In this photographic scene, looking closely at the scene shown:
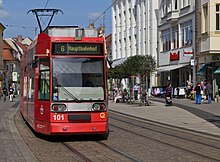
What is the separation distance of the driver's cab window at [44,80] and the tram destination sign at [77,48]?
486 millimetres

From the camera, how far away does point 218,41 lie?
39781mm

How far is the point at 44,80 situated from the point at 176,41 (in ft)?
120

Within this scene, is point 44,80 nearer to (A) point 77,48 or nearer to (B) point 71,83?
(B) point 71,83

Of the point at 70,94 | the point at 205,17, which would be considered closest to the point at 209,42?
the point at 205,17

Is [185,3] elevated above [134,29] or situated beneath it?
elevated above

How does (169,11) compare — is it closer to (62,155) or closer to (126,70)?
(126,70)

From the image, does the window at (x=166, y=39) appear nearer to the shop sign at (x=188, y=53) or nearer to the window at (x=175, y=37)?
the window at (x=175, y=37)

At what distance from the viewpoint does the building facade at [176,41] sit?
46.4 meters

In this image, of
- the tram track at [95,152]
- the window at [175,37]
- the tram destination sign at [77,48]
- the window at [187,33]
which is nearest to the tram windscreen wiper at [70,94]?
the tram destination sign at [77,48]

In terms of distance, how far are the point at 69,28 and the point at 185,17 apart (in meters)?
33.7

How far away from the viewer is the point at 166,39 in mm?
53781

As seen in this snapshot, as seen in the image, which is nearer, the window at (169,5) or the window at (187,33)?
the window at (187,33)

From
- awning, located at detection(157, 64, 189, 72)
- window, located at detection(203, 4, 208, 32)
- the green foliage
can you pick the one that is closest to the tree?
the green foliage

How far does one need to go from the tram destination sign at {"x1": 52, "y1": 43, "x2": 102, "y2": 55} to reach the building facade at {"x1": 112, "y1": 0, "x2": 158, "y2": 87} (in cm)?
3778
